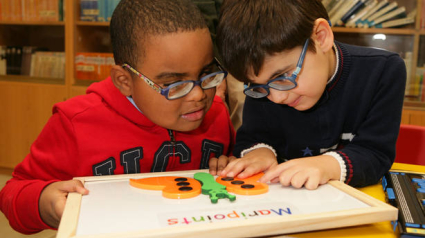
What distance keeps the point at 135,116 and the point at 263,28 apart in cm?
43

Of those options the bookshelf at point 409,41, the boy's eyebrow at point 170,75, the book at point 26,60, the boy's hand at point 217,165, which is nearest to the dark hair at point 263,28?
the boy's eyebrow at point 170,75

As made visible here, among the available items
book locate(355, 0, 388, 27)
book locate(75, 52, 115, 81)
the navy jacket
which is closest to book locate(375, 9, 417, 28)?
book locate(355, 0, 388, 27)

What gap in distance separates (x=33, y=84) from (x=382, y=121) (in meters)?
2.89

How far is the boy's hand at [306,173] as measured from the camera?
72 centimetres

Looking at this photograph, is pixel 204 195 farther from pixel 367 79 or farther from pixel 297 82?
pixel 367 79

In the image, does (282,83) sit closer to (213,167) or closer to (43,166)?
(213,167)

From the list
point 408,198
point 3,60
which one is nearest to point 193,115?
point 408,198

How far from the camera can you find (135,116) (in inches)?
42.1

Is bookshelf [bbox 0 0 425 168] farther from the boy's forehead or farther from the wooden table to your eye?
the wooden table

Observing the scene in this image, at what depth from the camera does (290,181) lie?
73cm

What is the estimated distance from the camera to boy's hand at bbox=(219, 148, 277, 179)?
0.82m

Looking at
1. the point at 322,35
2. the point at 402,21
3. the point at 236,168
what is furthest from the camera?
the point at 402,21

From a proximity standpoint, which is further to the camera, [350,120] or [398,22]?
[398,22]

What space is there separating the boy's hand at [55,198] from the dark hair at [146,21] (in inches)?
13.7
